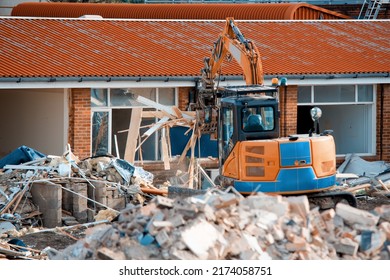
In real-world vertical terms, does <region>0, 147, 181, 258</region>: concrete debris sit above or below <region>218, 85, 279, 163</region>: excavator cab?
below

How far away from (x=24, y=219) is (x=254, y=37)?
11911 millimetres

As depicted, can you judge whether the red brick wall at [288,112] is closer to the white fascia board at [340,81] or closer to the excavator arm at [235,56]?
the white fascia board at [340,81]

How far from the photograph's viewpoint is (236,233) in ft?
50.7

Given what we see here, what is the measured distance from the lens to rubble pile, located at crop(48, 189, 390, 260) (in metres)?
15.0

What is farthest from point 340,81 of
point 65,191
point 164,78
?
point 65,191

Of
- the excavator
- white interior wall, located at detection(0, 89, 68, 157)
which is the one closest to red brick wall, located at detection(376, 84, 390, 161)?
white interior wall, located at detection(0, 89, 68, 157)

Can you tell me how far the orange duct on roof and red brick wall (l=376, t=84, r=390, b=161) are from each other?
23.3 ft

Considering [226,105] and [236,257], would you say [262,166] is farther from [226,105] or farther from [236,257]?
[236,257]

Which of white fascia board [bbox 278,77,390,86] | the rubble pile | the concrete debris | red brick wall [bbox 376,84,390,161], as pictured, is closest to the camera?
the rubble pile

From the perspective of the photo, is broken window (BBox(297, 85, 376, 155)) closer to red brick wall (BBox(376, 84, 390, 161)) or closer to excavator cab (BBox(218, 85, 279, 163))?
red brick wall (BBox(376, 84, 390, 161))

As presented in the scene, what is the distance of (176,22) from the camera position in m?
34.2

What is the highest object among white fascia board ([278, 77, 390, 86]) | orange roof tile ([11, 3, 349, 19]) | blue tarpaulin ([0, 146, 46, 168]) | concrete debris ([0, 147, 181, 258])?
orange roof tile ([11, 3, 349, 19])

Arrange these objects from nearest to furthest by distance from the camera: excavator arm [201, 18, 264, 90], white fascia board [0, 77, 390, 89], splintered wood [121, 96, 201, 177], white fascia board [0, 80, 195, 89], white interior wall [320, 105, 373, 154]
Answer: excavator arm [201, 18, 264, 90], splintered wood [121, 96, 201, 177], white fascia board [0, 80, 195, 89], white fascia board [0, 77, 390, 89], white interior wall [320, 105, 373, 154]

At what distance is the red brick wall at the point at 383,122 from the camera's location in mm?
31719
